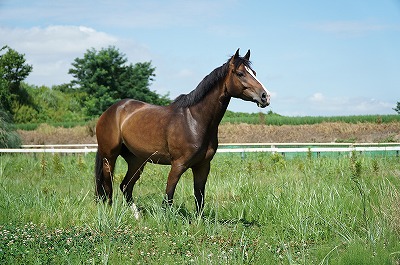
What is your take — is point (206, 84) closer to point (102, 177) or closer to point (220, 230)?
point (220, 230)

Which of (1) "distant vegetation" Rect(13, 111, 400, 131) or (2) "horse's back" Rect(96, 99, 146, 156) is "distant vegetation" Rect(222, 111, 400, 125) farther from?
(2) "horse's back" Rect(96, 99, 146, 156)

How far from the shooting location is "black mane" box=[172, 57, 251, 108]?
24.6ft

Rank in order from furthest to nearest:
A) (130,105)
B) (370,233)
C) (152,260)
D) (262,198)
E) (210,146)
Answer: (130,105)
(262,198)
(210,146)
(370,233)
(152,260)

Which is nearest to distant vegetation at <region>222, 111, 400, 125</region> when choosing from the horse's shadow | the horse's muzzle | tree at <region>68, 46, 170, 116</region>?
tree at <region>68, 46, 170, 116</region>

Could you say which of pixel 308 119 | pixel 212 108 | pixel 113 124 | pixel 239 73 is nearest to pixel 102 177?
pixel 113 124

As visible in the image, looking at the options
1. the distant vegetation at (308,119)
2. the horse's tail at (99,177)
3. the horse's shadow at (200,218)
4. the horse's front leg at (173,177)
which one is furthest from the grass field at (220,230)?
the distant vegetation at (308,119)

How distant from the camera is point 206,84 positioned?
7.76 meters

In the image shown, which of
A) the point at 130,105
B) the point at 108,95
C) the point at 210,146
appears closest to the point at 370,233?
the point at 210,146

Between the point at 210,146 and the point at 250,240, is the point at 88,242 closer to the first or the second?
the point at 250,240

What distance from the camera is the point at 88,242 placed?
20.2 ft

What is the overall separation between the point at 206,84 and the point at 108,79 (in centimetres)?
3727

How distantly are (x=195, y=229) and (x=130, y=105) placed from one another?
9.48 feet

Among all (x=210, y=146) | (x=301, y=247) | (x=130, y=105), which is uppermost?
(x=130, y=105)

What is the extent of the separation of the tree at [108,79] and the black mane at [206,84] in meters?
34.6
